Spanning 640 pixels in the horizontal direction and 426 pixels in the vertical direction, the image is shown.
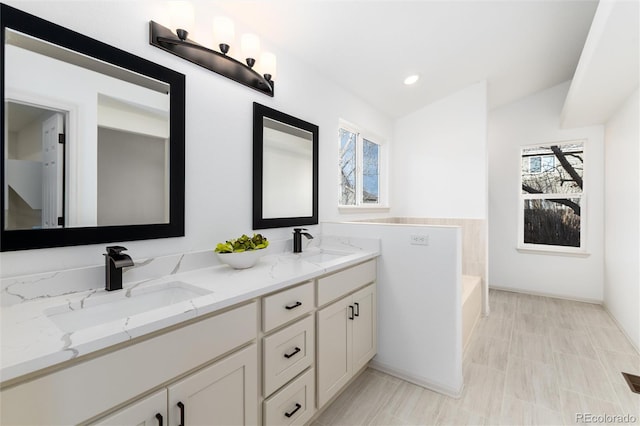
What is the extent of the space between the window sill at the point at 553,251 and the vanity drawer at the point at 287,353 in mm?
4020

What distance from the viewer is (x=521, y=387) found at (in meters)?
2.05

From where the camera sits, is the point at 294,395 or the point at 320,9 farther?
the point at 320,9

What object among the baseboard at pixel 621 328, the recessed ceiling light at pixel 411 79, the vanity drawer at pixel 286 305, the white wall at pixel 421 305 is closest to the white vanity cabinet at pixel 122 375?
the vanity drawer at pixel 286 305

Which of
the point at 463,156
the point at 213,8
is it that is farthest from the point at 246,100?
the point at 463,156

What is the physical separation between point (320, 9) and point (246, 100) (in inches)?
30.2

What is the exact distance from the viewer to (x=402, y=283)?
2.15 m

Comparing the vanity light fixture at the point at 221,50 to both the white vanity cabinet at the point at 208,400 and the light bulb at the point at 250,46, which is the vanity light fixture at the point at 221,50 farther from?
the white vanity cabinet at the point at 208,400

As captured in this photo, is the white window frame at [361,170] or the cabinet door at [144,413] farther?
the white window frame at [361,170]

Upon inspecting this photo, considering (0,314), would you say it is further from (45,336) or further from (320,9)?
(320,9)

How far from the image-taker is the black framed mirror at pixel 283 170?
2.00 meters

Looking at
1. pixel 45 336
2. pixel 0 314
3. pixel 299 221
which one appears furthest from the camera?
pixel 299 221

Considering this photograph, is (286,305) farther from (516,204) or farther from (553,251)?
(553,251)

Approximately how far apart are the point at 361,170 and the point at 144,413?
292cm

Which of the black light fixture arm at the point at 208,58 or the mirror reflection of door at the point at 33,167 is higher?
the black light fixture arm at the point at 208,58
